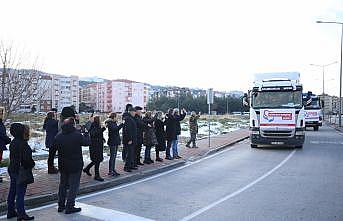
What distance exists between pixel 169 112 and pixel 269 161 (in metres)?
4.16

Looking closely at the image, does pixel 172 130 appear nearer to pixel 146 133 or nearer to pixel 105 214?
pixel 146 133

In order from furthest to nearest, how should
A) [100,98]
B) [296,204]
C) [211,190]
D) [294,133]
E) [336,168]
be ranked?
1. [100,98]
2. [294,133]
3. [336,168]
4. [211,190]
5. [296,204]

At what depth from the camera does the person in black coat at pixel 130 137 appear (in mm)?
11734

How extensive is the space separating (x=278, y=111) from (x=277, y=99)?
2.47 feet

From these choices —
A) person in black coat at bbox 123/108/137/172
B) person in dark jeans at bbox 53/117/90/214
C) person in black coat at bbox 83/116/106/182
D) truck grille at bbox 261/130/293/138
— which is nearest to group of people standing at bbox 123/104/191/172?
person in black coat at bbox 123/108/137/172

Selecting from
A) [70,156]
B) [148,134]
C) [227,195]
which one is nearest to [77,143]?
[70,156]

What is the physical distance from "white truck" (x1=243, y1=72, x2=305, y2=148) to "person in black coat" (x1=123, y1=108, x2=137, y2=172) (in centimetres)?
916

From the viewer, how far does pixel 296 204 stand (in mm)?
8312

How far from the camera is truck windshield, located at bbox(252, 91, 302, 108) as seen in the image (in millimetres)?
19469

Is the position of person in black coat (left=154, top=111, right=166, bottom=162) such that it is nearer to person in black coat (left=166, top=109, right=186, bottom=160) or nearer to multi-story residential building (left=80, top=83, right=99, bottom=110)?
person in black coat (left=166, top=109, right=186, bottom=160)

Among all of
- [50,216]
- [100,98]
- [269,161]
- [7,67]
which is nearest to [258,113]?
[269,161]

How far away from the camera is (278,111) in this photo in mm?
19219

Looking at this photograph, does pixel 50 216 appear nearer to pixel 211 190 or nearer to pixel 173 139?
A: pixel 211 190

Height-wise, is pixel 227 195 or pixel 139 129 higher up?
pixel 139 129
